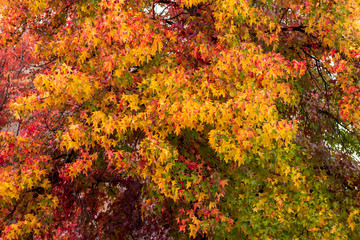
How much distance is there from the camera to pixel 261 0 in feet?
25.6

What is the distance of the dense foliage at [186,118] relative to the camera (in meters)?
6.30

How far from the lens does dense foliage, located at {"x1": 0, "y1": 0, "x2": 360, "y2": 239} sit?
6.30 metres

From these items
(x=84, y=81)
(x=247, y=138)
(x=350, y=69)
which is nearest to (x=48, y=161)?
(x=84, y=81)

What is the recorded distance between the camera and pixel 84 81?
621 centimetres

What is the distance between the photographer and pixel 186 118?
233 inches

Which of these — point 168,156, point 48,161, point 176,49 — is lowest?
point 48,161

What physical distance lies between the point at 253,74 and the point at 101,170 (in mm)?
4639

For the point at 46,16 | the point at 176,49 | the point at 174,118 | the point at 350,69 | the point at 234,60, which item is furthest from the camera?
the point at 46,16

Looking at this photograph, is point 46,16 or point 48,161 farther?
point 46,16

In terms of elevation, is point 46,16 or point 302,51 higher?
point 302,51

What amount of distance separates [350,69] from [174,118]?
4.78 m

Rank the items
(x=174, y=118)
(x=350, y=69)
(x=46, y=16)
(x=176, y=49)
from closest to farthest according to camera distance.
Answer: (x=174, y=118) < (x=176, y=49) < (x=350, y=69) < (x=46, y=16)

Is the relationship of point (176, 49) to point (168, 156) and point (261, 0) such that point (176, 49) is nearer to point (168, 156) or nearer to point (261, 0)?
point (261, 0)

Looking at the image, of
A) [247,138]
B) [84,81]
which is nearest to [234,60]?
[247,138]
